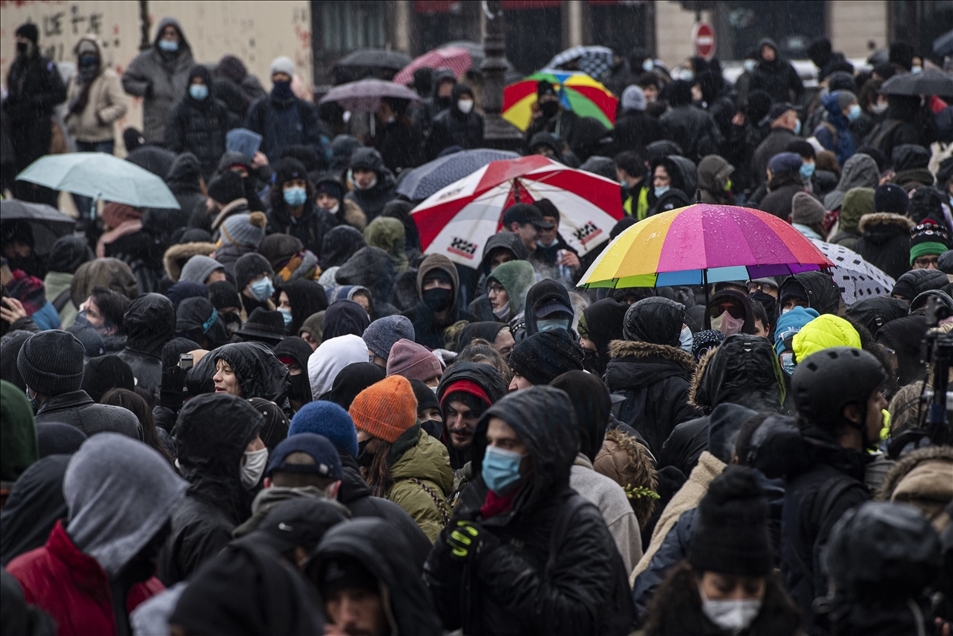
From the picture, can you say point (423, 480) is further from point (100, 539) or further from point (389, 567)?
point (389, 567)

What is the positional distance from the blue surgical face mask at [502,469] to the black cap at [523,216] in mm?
5846

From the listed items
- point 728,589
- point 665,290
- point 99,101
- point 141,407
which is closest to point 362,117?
point 99,101

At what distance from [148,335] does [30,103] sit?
813 centimetres

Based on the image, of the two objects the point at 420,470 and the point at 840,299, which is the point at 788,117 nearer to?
the point at 840,299

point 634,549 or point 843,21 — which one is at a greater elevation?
point 843,21

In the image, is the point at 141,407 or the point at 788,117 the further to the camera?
the point at 788,117

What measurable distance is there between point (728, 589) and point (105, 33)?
690 inches

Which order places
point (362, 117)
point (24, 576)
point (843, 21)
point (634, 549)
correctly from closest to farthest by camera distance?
point (24, 576) → point (634, 549) → point (362, 117) → point (843, 21)

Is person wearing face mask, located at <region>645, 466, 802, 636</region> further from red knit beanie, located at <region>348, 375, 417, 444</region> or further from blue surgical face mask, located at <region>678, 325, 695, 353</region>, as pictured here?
blue surgical face mask, located at <region>678, 325, 695, 353</region>

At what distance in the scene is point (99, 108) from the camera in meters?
15.7

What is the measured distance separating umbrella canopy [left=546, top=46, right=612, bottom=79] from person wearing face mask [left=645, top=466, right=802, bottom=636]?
17.0 m

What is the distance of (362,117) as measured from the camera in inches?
719

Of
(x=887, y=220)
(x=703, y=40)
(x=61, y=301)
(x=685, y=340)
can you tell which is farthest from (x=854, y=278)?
(x=703, y=40)

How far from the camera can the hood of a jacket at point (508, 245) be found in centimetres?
943
